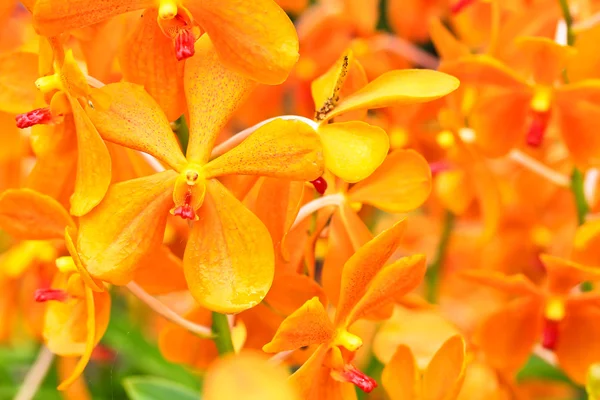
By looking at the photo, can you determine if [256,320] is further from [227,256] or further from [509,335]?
[509,335]

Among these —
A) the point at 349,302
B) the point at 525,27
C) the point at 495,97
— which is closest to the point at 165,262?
the point at 349,302

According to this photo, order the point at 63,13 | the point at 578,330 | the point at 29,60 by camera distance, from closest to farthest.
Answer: the point at 63,13 → the point at 29,60 → the point at 578,330

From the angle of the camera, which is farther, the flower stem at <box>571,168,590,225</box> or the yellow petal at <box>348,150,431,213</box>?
the flower stem at <box>571,168,590,225</box>

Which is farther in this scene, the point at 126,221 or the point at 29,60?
the point at 29,60

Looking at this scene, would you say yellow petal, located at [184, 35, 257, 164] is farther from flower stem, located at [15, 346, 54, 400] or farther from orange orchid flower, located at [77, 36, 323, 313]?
flower stem, located at [15, 346, 54, 400]

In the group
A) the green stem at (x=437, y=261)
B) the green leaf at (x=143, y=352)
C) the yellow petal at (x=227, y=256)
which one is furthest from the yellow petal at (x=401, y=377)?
the green leaf at (x=143, y=352)

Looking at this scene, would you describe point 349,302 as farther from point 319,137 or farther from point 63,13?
point 63,13

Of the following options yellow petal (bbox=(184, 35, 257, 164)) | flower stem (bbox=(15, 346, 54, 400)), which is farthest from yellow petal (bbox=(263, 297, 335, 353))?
flower stem (bbox=(15, 346, 54, 400))
